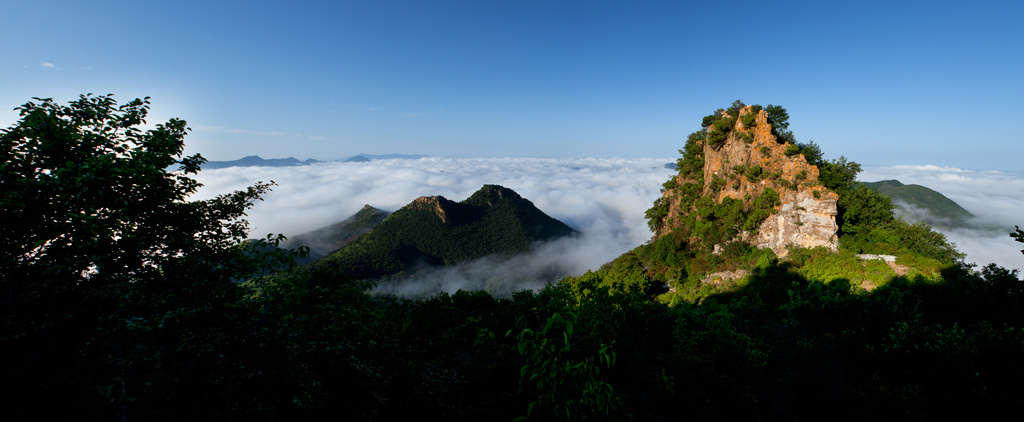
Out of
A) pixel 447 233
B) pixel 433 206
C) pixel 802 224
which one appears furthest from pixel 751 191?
pixel 433 206

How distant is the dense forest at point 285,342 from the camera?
4.36m

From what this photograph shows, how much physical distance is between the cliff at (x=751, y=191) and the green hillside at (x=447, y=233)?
7803 centimetres

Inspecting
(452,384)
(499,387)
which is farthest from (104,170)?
(499,387)

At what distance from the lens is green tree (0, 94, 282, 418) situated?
432 centimetres

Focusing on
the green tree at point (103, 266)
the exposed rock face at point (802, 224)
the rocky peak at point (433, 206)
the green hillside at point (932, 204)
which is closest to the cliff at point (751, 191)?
the exposed rock face at point (802, 224)

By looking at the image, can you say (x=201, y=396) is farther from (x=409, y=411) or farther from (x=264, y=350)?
(x=409, y=411)

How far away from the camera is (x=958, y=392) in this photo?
877 cm

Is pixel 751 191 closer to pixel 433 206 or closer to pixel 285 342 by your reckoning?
pixel 285 342

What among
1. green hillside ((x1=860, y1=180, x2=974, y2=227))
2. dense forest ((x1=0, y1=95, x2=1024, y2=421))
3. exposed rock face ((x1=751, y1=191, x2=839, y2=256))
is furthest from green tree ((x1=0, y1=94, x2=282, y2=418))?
green hillside ((x1=860, y1=180, x2=974, y2=227))

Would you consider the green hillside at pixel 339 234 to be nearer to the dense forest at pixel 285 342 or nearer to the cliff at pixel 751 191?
the cliff at pixel 751 191

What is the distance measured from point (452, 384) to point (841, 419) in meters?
9.91

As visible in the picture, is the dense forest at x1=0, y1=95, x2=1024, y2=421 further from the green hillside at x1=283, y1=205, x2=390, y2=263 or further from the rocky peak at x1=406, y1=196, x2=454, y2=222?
the green hillside at x1=283, y1=205, x2=390, y2=263

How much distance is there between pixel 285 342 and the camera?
6.17 meters

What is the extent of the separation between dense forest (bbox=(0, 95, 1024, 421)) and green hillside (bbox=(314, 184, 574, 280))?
82553 millimetres
